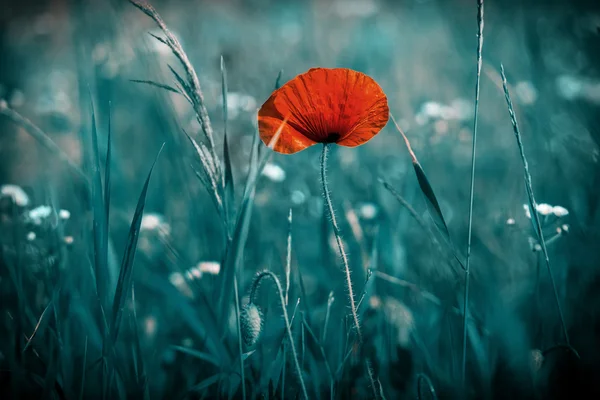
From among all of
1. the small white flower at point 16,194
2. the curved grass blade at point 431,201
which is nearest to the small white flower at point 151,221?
the small white flower at point 16,194

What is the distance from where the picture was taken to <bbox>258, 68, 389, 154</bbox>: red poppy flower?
0.87 meters

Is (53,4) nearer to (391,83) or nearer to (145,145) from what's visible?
(145,145)

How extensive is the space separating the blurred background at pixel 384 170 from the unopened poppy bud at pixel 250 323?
235 millimetres

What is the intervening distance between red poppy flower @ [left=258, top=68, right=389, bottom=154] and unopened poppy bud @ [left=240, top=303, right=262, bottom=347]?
13.9 inches

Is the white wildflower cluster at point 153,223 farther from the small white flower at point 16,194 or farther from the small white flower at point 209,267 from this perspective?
the small white flower at point 16,194

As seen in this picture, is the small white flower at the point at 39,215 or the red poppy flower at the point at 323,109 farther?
the small white flower at the point at 39,215

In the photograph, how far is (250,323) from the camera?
3.00ft

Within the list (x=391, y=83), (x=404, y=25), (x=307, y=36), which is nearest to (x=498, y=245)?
(x=391, y=83)

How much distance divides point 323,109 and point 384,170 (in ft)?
4.64

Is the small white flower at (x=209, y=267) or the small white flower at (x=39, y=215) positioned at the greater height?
the small white flower at (x=39, y=215)

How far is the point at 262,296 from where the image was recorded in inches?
53.1

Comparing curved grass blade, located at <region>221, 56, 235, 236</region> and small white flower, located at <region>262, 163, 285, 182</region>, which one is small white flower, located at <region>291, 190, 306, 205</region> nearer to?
small white flower, located at <region>262, 163, 285, 182</region>

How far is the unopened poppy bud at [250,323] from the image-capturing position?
912 millimetres

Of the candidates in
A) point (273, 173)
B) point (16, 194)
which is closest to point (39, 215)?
point (16, 194)
